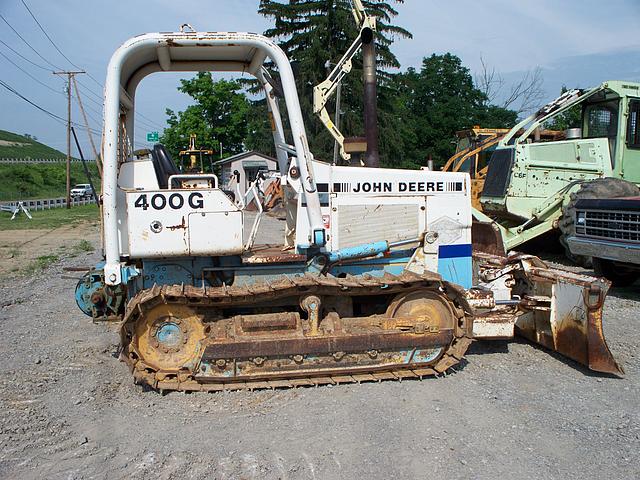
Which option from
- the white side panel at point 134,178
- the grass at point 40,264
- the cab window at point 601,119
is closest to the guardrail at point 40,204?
the grass at point 40,264

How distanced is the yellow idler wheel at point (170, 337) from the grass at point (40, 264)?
853cm

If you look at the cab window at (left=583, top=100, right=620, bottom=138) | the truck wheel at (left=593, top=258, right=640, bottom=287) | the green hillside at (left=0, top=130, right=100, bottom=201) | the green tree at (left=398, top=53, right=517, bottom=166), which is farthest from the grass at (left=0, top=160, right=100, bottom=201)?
the truck wheel at (left=593, top=258, right=640, bottom=287)

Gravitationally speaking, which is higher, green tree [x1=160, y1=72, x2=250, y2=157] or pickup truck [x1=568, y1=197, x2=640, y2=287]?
green tree [x1=160, y1=72, x2=250, y2=157]

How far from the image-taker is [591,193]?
10500 millimetres

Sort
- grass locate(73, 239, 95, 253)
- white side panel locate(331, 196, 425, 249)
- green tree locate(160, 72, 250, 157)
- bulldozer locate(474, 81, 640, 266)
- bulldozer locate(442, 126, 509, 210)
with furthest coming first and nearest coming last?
green tree locate(160, 72, 250, 157) → grass locate(73, 239, 95, 253) → bulldozer locate(442, 126, 509, 210) → bulldozer locate(474, 81, 640, 266) → white side panel locate(331, 196, 425, 249)

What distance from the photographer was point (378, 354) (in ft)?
17.4

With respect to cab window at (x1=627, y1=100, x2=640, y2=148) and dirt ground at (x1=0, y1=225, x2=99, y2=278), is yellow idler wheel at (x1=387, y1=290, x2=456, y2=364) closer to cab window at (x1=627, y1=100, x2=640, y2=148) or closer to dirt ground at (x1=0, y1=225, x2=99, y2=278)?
cab window at (x1=627, y1=100, x2=640, y2=148)

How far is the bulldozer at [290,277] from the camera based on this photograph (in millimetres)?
5117

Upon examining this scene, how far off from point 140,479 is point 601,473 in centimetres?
281

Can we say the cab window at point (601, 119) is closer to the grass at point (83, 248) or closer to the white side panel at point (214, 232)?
the white side panel at point (214, 232)

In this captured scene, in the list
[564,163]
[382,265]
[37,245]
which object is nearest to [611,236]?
[564,163]

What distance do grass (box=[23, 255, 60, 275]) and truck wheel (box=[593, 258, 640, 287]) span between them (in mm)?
10748

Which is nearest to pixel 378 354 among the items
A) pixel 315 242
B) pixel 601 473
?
pixel 315 242

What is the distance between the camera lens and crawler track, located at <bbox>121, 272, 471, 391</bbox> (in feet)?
16.7
